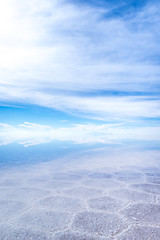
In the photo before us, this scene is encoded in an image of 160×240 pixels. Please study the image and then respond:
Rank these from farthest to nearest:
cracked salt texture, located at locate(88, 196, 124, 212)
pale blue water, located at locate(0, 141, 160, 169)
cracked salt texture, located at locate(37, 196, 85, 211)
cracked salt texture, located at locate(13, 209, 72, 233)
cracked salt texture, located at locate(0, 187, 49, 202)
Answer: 1. pale blue water, located at locate(0, 141, 160, 169)
2. cracked salt texture, located at locate(0, 187, 49, 202)
3. cracked salt texture, located at locate(37, 196, 85, 211)
4. cracked salt texture, located at locate(88, 196, 124, 212)
5. cracked salt texture, located at locate(13, 209, 72, 233)

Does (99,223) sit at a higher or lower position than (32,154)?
higher

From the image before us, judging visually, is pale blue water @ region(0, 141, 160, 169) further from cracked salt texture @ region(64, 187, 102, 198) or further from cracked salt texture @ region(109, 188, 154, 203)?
cracked salt texture @ region(109, 188, 154, 203)

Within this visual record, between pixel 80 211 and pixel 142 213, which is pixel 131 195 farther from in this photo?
pixel 80 211

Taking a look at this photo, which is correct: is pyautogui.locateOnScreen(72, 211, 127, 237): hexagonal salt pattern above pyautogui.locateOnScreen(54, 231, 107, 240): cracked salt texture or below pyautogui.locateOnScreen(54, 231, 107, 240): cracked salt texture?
above

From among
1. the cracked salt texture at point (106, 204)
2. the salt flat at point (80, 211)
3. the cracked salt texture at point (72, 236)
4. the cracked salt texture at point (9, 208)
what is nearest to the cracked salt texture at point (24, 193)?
the salt flat at point (80, 211)

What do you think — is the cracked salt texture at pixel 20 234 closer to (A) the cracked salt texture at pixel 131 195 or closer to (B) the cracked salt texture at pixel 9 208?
(B) the cracked salt texture at pixel 9 208

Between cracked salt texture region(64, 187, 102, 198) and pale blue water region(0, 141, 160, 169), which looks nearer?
cracked salt texture region(64, 187, 102, 198)

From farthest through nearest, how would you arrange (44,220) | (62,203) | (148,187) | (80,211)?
(148,187), (62,203), (80,211), (44,220)

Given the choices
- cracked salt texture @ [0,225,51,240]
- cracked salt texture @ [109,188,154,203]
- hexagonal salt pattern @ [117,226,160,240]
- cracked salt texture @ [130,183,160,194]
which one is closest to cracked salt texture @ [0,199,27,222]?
cracked salt texture @ [0,225,51,240]

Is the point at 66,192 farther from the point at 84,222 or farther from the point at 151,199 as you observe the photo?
the point at 151,199

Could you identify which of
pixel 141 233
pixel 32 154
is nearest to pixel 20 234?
pixel 141 233

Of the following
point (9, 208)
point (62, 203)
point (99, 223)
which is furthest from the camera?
point (62, 203)
